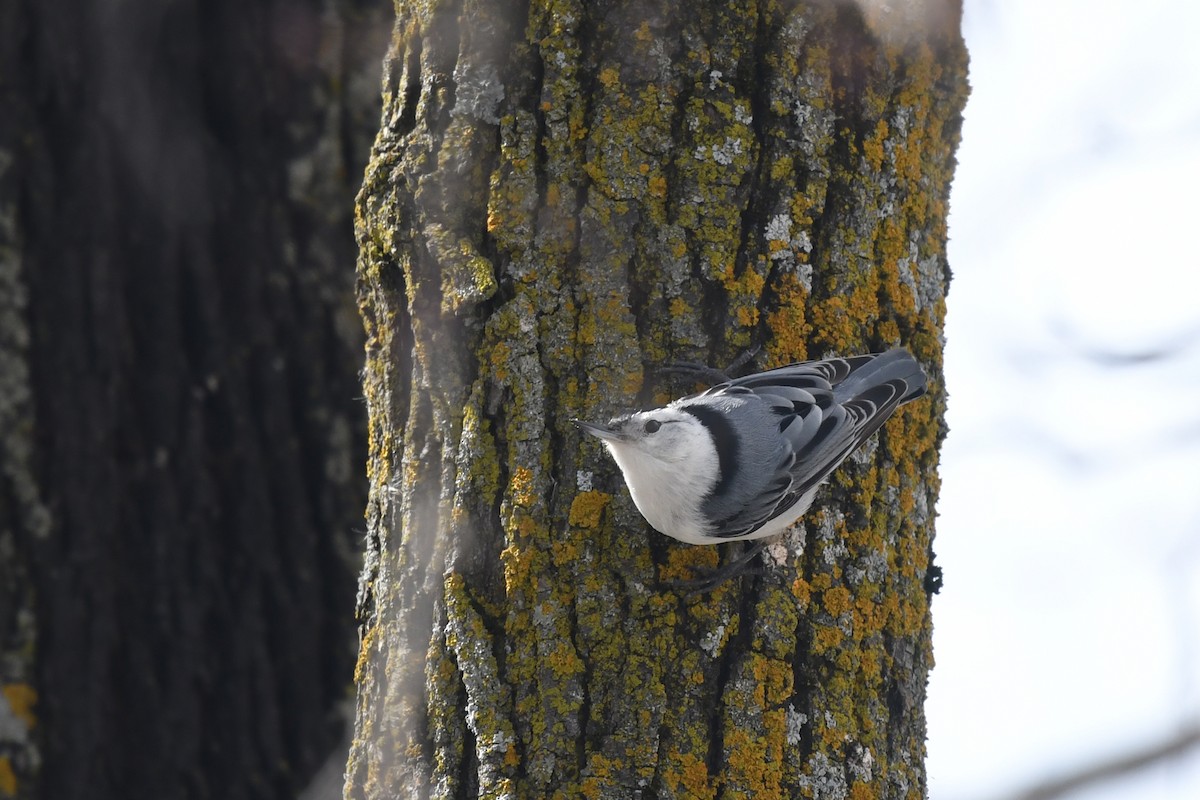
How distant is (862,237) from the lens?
226 centimetres

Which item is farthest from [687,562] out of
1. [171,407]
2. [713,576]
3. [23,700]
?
[23,700]

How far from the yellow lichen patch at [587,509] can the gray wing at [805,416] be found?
22 cm

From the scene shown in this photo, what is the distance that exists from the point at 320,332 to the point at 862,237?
1.36 meters

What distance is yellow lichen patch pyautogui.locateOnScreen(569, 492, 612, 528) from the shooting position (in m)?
2.17

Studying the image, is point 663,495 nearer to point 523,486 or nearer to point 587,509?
point 587,509

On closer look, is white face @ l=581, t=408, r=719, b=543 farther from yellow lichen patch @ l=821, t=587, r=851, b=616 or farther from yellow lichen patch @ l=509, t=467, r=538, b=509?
yellow lichen patch @ l=821, t=587, r=851, b=616

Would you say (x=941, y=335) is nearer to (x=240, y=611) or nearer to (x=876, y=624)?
(x=876, y=624)

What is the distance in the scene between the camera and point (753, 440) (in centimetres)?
249

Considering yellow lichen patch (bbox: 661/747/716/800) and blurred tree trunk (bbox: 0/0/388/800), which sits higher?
blurred tree trunk (bbox: 0/0/388/800)

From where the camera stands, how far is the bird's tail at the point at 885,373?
2275 mm

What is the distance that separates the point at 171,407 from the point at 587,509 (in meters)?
1.18

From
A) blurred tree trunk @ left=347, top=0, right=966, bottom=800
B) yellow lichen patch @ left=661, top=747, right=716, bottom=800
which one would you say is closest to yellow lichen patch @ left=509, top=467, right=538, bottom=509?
blurred tree trunk @ left=347, top=0, right=966, bottom=800

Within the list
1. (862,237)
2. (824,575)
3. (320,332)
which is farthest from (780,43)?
(320,332)

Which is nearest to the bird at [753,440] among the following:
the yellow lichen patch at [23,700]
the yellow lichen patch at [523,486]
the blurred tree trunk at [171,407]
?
the yellow lichen patch at [523,486]
